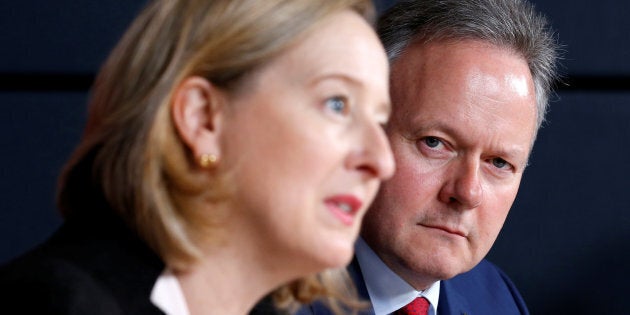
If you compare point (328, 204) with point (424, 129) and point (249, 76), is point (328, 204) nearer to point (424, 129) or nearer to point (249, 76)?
point (249, 76)

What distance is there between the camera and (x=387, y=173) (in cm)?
68

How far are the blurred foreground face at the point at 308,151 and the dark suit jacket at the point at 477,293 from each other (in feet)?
1.38

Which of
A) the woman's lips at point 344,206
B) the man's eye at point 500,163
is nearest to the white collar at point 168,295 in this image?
the woman's lips at point 344,206

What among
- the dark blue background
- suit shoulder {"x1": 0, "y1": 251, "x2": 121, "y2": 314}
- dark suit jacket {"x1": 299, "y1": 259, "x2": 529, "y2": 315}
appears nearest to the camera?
suit shoulder {"x1": 0, "y1": 251, "x2": 121, "y2": 314}

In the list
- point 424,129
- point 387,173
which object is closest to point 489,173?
point 424,129

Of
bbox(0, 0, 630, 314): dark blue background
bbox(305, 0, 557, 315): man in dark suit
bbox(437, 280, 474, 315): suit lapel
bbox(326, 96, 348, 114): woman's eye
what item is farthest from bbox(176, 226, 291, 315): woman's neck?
bbox(0, 0, 630, 314): dark blue background

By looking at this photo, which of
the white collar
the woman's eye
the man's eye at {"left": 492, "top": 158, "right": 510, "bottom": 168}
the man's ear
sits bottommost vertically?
the white collar

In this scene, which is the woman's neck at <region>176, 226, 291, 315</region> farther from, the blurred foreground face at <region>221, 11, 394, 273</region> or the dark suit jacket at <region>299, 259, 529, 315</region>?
the dark suit jacket at <region>299, 259, 529, 315</region>

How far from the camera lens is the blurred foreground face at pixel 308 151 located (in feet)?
2.14

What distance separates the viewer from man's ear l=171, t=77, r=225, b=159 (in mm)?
665

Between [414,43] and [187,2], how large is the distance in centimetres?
46

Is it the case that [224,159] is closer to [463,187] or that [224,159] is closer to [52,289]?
[52,289]

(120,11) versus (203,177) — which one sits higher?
(203,177)

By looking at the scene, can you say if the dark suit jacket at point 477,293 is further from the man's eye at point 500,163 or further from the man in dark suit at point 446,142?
the man's eye at point 500,163
